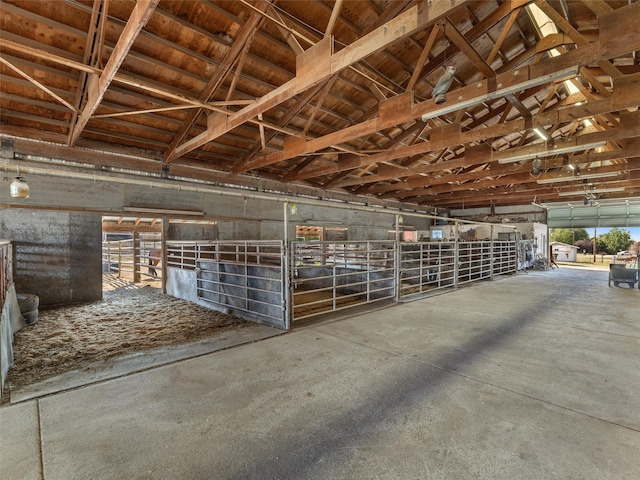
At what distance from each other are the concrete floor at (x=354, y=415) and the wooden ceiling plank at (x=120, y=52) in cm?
320

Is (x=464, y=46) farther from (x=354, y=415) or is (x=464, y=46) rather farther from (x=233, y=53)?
(x=354, y=415)

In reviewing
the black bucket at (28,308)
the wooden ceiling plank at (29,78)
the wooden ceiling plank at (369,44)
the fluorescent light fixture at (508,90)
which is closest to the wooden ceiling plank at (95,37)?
the wooden ceiling plank at (29,78)

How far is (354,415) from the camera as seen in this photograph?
203 cm

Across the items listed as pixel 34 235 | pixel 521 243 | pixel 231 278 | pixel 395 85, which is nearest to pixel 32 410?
pixel 231 278

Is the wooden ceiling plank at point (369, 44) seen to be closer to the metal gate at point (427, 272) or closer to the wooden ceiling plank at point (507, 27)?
the wooden ceiling plank at point (507, 27)

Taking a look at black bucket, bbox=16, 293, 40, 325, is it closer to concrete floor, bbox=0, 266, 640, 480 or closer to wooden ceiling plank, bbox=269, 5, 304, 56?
concrete floor, bbox=0, 266, 640, 480

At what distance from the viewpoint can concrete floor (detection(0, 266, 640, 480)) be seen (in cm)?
158

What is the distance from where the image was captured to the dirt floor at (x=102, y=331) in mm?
2967

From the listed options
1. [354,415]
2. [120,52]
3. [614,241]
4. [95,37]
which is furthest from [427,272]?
[614,241]

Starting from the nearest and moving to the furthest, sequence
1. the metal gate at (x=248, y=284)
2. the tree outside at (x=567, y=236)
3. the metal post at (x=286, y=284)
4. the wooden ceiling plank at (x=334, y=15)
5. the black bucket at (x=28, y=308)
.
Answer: the wooden ceiling plank at (x=334, y=15) < the metal post at (x=286, y=284) < the metal gate at (x=248, y=284) < the black bucket at (x=28, y=308) < the tree outside at (x=567, y=236)

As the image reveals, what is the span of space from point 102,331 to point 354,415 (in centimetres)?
380

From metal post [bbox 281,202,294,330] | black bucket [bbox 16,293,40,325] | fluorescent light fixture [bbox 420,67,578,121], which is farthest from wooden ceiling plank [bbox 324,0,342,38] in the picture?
black bucket [bbox 16,293,40,325]

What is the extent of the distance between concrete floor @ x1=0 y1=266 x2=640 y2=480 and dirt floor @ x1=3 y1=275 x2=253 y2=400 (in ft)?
2.62

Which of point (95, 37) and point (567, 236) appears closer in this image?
point (95, 37)
